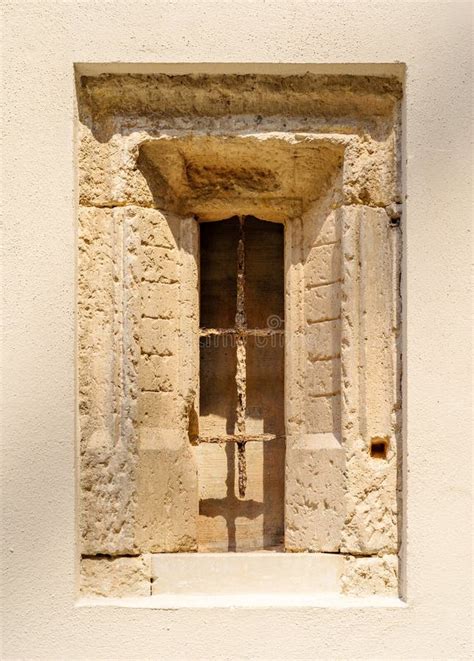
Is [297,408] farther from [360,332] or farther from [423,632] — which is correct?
[423,632]

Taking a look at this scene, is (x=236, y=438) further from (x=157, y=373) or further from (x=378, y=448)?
(x=378, y=448)

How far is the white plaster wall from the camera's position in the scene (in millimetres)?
2682

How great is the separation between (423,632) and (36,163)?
1.57 metres

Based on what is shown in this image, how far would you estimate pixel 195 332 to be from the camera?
2990 millimetres

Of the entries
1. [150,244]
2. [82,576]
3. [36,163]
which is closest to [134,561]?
[82,576]

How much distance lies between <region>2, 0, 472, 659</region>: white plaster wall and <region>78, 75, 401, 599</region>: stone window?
0.29ft

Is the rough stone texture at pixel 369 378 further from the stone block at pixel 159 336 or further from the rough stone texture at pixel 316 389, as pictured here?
the stone block at pixel 159 336

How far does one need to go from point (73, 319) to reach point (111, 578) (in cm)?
70

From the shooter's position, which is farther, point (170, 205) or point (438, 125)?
point (170, 205)

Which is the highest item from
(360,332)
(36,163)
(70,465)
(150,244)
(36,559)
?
(36,163)

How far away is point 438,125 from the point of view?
274cm

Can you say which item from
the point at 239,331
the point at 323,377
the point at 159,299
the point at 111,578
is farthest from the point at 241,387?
the point at 111,578

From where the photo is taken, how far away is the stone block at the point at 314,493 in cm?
281

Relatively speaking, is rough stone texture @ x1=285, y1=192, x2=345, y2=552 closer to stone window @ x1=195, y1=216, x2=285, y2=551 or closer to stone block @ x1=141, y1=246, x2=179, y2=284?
stone window @ x1=195, y1=216, x2=285, y2=551
